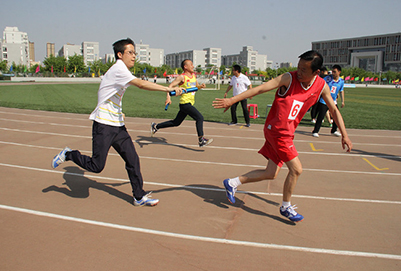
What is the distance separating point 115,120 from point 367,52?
146284 millimetres

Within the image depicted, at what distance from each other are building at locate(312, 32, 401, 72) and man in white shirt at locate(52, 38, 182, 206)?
460ft

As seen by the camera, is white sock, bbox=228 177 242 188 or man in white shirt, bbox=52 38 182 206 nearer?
man in white shirt, bbox=52 38 182 206

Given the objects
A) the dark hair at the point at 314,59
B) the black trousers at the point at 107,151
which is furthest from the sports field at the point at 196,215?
the dark hair at the point at 314,59

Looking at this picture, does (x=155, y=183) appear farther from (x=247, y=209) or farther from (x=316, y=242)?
(x=316, y=242)

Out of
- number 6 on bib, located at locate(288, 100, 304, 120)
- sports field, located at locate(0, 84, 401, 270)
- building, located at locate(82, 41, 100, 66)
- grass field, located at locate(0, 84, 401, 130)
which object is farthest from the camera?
building, located at locate(82, 41, 100, 66)

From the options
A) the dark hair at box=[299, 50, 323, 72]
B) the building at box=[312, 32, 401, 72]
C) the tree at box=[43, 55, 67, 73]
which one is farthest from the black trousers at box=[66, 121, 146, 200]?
the building at box=[312, 32, 401, 72]

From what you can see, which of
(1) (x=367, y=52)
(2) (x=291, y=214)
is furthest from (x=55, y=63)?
(1) (x=367, y=52)

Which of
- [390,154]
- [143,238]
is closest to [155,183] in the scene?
[143,238]

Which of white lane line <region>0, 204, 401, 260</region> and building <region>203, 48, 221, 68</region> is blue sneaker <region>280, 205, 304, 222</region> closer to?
white lane line <region>0, 204, 401, 260</region>

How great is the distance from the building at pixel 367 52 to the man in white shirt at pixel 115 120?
460ft

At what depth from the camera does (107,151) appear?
4.34m

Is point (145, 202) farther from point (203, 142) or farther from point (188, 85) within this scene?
point (188, 85)

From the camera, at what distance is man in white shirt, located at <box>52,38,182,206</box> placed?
13.7ft

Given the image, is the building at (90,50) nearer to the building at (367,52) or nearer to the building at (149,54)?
the building at (149,54)
